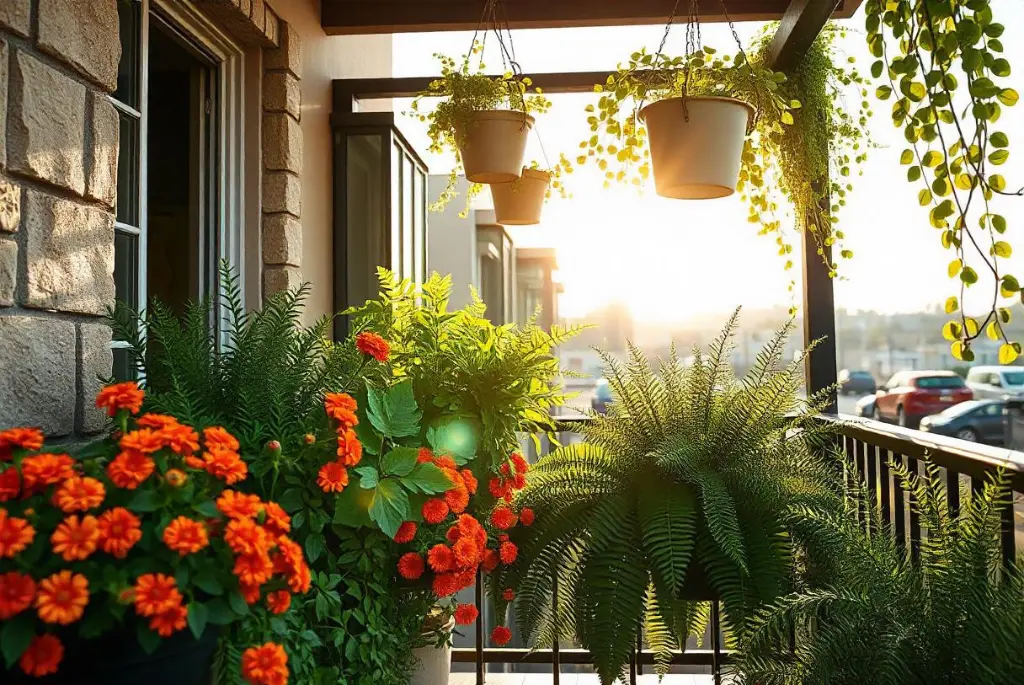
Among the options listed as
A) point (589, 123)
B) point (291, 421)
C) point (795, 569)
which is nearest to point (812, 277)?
point (589, 123)

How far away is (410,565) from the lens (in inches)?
56.9

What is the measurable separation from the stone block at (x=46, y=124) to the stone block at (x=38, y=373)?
24 cm

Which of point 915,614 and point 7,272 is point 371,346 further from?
point 915,614

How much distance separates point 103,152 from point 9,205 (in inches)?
11.7

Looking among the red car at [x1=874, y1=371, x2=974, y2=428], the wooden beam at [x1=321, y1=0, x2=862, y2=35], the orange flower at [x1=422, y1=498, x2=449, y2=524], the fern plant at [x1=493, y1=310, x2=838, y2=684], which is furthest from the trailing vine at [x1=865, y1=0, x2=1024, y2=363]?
the red car at [x1=874, y1=371, x2=974, y2=428]

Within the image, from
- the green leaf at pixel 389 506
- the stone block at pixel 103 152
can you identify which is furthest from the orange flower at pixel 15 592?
the stone block at pixel 103 152

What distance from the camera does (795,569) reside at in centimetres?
167

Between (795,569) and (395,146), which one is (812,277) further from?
(395,146)

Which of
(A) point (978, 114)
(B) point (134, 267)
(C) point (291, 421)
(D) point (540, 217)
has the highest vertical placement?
(D) point (540, 217)

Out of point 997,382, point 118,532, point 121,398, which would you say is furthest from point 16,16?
point 997,382

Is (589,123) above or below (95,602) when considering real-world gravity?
above

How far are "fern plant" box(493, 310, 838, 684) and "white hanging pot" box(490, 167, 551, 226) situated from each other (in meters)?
1.35

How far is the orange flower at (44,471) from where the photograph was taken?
33.3 inches

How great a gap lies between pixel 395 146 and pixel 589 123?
0.99 metres
